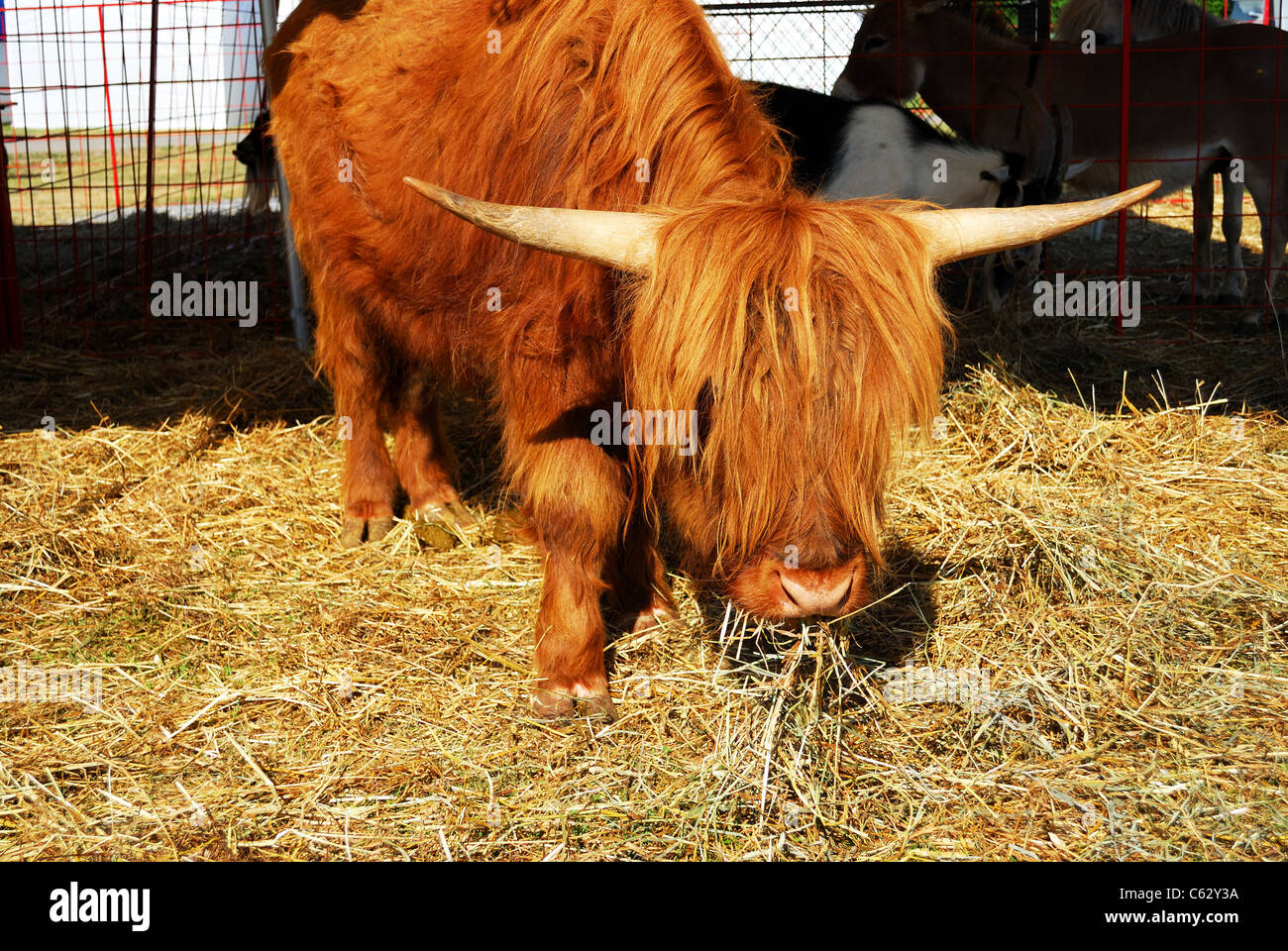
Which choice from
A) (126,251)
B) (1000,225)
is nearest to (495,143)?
(1000,225)

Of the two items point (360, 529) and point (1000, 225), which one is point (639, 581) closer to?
point (360, 529)

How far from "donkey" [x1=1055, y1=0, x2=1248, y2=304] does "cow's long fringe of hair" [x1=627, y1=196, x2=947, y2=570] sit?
5.18m

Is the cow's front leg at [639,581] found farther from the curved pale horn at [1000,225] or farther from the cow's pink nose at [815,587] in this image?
the curved pale horn at [1000,225]

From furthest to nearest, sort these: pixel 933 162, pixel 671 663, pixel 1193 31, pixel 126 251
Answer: pixel 126 251
pixel 1193 31
pixel 933 162
pixel 671 663

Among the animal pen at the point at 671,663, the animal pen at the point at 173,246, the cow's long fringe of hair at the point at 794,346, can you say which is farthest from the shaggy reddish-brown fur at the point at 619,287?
the animal pen at the point at 173,246

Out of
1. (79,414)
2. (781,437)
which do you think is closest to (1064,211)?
(781,437)

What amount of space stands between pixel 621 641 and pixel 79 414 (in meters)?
3.29

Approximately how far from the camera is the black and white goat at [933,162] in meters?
5.72

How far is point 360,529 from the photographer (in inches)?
154

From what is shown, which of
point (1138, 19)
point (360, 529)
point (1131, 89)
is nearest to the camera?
point (360, 529)

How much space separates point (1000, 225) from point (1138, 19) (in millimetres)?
6801

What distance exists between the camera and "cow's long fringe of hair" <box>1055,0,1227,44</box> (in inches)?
289

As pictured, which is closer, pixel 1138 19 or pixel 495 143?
pixel 495 143

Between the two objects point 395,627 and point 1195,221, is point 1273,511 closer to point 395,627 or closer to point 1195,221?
point 395,627
